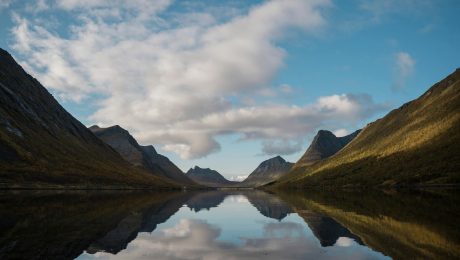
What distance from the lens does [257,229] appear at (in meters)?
43.1

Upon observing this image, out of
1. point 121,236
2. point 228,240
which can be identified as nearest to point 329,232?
point 228,240

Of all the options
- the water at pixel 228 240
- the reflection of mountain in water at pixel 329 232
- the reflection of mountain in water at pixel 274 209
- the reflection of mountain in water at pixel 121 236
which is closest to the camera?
the water at pixel 228 240

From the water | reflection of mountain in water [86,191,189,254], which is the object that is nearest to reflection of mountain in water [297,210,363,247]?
the water

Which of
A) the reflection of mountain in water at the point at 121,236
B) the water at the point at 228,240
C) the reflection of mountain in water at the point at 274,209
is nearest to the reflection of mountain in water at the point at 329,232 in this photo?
the water at the point at 228,240

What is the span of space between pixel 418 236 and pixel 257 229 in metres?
16.9

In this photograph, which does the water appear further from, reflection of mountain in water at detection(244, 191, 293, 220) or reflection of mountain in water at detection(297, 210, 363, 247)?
reflection of mountain in water at detection(244, 191, 293, 220)

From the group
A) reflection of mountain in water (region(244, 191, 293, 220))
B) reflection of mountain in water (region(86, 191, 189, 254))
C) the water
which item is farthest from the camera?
reflection of mountain in water (region(244, 191, 293, 220))

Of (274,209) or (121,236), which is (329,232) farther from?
(274,209)

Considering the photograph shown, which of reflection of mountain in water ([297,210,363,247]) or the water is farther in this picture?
reflection of mountain in water ([297,210,363,247])

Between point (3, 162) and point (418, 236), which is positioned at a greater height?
point (3, 162)

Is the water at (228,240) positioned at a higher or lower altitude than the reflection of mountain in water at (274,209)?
lower

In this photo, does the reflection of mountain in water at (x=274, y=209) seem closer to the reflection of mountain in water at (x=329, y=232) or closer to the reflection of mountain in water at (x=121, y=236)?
the reflection of mountain in water at (x=329, y=232)

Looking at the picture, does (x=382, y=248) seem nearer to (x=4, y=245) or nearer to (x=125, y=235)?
(x=125, y=235)

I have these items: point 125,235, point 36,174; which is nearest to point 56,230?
point 125,235
